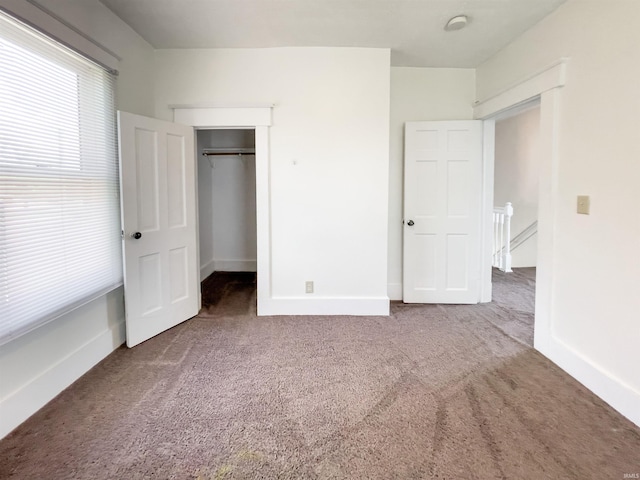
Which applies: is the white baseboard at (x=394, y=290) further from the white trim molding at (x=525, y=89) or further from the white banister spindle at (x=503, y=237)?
the white banister spindle at (x=503, y=237)

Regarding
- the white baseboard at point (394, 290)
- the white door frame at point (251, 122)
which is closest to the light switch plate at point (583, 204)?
the white baseboard at point (394, 290)

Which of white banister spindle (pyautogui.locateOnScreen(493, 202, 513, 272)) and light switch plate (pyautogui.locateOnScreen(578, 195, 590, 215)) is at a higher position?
light switch plate (pyautogui.locateOnScreen(578, 195, 590, 215))

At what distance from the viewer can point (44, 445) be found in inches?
63.4

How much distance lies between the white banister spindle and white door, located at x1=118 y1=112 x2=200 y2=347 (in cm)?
467

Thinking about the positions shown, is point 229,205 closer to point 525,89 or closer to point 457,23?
point 457,23

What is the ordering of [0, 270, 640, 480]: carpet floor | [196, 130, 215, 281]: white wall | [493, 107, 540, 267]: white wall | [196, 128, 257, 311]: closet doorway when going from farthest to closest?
[493, 107, 540, 267]: white wall
[196, 128, 257, 311]: closet doorway
[196, 130, 215, 281]: white wall
[0, 270, 640, 480]: carpet floor

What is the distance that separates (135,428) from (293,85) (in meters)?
2.96

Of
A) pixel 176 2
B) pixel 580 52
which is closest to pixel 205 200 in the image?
pixel 176 2

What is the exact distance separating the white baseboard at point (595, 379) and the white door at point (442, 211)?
1.25 m

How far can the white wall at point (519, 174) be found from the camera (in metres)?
5.60

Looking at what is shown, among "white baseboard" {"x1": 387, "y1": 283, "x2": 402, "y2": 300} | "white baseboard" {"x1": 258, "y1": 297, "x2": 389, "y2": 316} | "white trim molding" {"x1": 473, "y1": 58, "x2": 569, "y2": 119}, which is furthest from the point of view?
"white baseboard" {"x1": 387, "y1": 283, "x2": 402, "y2": 300}

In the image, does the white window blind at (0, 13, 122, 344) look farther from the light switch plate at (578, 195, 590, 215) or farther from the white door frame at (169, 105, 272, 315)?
the light switch plate at (578, 195, 590, 215)

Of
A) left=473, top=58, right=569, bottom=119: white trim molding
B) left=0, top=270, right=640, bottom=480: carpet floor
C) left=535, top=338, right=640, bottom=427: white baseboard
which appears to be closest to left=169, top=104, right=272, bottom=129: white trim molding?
left=0, top=270, right=640, bottom=480: carpet floor

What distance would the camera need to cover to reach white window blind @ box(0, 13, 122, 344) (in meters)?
1.71
